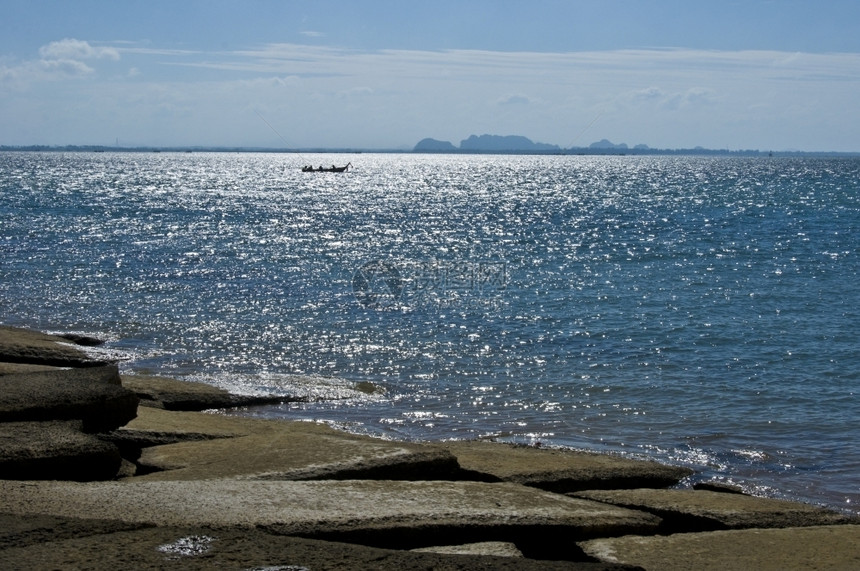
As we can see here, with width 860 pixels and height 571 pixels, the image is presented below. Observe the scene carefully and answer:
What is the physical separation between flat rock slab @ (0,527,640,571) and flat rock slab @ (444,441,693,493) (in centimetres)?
292

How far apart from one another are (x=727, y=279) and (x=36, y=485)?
26.3m

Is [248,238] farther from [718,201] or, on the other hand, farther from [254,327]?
[718,201]

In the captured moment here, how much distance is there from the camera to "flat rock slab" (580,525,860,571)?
5668 mm

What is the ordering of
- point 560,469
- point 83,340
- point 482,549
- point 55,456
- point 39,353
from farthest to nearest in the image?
point 83,340 < point 39,353 < point 560,469 < point 55,456 < point 482,549

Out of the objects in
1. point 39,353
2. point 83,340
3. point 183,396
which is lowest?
point 83,340

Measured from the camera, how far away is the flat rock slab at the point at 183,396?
457 inches

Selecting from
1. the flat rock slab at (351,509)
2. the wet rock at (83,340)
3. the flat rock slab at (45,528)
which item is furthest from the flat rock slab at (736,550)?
the wet rock at (83,340)

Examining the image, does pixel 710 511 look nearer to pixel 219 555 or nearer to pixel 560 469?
pixel 560 469

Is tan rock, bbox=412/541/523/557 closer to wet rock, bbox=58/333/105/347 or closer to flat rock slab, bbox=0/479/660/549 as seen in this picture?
flat rock slab, bbox=0/479/660/549

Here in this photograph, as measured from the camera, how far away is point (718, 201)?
73.0 metres

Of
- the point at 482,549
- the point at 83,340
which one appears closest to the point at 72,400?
the point at 482,549

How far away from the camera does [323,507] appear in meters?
5.88

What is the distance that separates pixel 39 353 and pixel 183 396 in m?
2.48

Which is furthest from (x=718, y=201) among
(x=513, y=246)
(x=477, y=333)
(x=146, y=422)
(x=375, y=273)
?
(x=146, y=422)
